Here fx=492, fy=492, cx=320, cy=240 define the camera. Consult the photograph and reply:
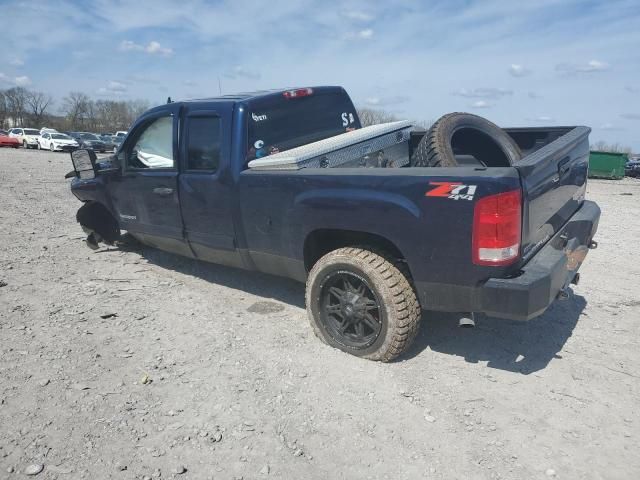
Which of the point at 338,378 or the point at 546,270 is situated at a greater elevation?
the point at 546,270

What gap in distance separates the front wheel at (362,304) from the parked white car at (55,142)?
35.1 m

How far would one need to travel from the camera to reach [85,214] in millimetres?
6516

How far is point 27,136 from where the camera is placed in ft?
124

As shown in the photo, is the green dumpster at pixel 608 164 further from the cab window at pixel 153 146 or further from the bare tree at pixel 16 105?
the bare tree at pixel 16 105

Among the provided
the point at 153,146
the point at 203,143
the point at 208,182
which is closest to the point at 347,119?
the point at 203,143

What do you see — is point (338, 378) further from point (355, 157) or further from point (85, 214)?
point (85, 214)

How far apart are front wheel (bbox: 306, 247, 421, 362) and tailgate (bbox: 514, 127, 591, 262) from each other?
2.77 ft

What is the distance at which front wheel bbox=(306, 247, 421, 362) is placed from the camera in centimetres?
334

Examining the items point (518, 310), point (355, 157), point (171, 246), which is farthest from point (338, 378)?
point (171, 246)

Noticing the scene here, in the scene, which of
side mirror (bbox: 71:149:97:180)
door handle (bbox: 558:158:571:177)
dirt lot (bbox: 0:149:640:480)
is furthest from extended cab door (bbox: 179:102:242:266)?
door handle (bbox: 558:158:571:177)

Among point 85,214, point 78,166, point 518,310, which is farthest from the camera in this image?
point 85,214

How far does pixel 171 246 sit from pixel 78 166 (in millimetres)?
1923

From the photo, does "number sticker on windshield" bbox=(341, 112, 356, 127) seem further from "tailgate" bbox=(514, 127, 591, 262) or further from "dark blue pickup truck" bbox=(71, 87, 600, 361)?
Answer: "tailgate" bbox=(514, 127, 591, 262)

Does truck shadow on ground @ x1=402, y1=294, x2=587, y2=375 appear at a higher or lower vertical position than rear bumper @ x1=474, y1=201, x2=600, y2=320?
lower
